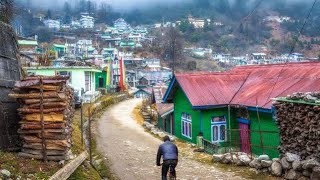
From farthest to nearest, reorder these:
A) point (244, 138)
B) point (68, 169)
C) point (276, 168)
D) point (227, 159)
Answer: point (244, 138) → point (227, 159) → point (276, 168) → point (68, 169)

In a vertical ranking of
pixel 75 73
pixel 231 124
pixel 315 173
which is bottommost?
pixel 315 173

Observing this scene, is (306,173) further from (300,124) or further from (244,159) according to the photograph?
(244,159)

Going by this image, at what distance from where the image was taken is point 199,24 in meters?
178

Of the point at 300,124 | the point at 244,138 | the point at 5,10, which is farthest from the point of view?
the point at 244,138

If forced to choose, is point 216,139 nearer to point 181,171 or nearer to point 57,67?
point 181,171

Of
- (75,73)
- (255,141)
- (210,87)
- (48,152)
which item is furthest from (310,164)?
(75,73)

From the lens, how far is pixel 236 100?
73.8 ft

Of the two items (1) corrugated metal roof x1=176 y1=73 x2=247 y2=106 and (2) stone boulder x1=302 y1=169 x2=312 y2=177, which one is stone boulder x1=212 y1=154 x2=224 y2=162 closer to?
(2) stone boulder x1=302 y1=169 x2=312 y2=177

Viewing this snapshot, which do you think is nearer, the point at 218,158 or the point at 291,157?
the point at 291,157

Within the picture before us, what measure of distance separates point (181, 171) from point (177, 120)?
12.2m

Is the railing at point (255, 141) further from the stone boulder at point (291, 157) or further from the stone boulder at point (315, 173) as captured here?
the stone boulder at point (315, 173)

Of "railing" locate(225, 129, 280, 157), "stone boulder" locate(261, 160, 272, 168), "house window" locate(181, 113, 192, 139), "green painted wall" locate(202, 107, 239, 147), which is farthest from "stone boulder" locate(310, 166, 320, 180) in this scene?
"house window" locate(181, 113, 192, 139)

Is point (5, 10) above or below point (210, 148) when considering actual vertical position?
above

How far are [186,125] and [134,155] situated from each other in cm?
793
